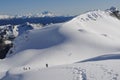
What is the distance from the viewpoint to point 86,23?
6875cm

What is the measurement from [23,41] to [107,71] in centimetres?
3918

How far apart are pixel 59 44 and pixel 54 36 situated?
6.06 m

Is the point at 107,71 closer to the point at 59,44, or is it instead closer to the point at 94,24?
the point at 59,44

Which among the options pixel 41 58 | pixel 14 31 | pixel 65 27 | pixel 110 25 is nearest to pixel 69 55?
pixel 41 58

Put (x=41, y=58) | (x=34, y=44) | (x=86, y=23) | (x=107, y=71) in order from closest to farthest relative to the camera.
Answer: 1. (x=107, y=71)
2. (x=41, y=58)
3. (x=34, y=44)
4. (x=86, y=23)

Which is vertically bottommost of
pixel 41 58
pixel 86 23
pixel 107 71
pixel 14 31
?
pixel 107 71

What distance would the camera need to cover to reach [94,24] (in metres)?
70.3

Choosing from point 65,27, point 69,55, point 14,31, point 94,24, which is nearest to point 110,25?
point 94,24

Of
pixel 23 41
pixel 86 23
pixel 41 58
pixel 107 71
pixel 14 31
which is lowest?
pixel 107 71

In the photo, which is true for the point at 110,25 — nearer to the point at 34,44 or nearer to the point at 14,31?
the point at 34,44

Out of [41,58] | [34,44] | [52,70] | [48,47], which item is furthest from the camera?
[34,44]

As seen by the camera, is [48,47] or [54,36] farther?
[54,36]

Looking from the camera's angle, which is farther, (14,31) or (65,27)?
(14,31)

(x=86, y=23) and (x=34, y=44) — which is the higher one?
(x=86, y=23)
